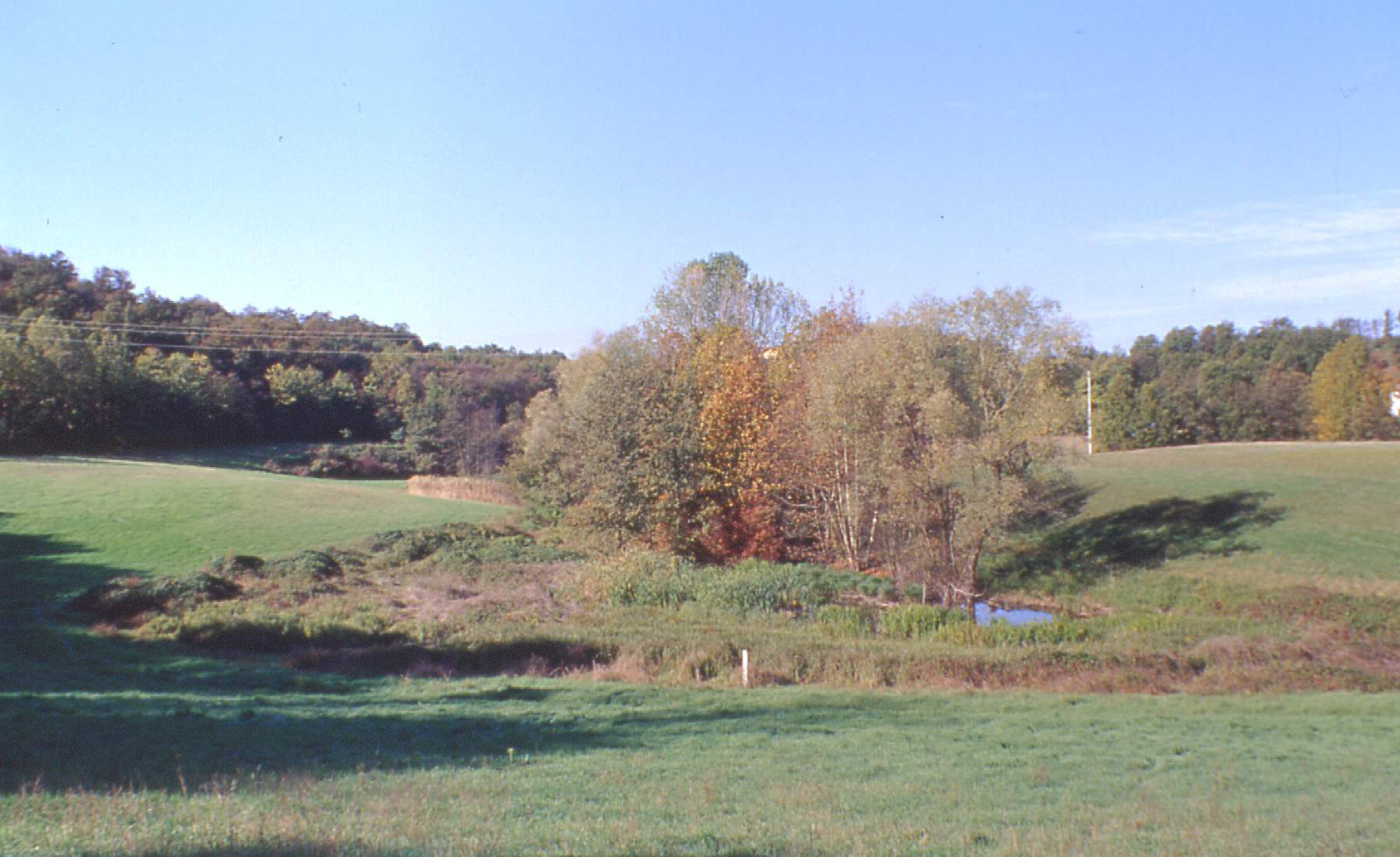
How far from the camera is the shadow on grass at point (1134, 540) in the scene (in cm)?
3356

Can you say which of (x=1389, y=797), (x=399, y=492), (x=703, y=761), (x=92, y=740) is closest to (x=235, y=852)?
(x=703, y=761)

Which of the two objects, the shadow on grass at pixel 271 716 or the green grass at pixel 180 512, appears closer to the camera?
the shadow on grass at pixel 271 716

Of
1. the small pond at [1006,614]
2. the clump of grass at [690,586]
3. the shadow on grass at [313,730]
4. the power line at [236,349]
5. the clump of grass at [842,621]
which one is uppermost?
the power line at [236,349]

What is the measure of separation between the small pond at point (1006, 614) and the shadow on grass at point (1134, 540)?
70.0 inches

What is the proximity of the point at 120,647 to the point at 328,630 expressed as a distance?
4.46 meters

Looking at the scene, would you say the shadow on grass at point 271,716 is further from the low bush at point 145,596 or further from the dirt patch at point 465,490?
the dirt patch at point 465,490

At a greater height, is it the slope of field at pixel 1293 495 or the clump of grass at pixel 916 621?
the slope of field at pixel 1293 495

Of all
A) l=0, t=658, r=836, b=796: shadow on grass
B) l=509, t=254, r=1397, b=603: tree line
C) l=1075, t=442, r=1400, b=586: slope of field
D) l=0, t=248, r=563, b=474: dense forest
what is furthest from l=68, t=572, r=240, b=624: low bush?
l=0, t=248, r=563, b=474: dense forest

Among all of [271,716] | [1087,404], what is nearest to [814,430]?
[1087,404]

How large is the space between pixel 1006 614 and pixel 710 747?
907 inches

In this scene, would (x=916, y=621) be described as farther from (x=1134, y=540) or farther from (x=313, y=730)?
(x=313, y=730)

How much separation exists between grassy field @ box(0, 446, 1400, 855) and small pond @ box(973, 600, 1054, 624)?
2.22 meters

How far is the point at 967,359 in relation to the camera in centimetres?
3189

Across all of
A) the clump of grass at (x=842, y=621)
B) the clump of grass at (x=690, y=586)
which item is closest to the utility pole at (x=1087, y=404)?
the clump of grass at (x=690, y=586)
